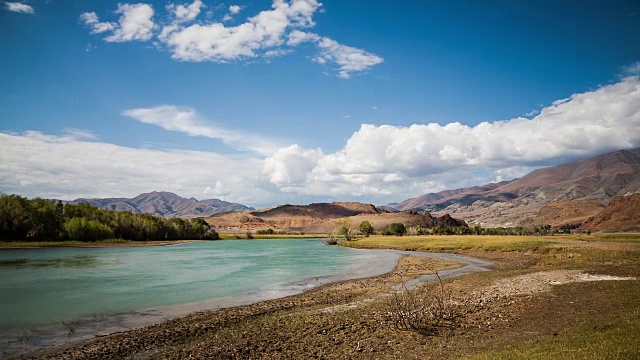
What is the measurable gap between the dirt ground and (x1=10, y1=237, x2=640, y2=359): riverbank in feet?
0.15

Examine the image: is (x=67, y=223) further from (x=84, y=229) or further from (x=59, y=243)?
(x=59, y=243)

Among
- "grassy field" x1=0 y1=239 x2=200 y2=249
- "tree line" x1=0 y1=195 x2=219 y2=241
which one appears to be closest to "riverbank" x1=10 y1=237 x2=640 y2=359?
"grassy field" x1=0 y1=239 x2=200 y2=249

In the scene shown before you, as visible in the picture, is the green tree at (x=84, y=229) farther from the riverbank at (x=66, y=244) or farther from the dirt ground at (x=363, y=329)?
the dirt ground at (x=363, y=329)

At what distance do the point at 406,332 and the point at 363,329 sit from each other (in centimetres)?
226

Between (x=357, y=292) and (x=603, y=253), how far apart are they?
38.9 metres

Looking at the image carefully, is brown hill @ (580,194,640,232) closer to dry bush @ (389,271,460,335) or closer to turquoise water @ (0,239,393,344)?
turquoise water @ (0,239,393,344)

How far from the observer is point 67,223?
116 meters

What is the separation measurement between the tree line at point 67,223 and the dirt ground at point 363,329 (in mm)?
103018

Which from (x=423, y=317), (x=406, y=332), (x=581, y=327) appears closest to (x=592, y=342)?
(x=581, y=327)

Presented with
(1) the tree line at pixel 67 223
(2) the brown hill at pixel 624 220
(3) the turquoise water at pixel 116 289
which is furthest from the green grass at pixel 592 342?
(2) the brown hill at pixel 624 220

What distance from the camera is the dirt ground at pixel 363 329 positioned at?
53.7 ft

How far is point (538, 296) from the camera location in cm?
2500

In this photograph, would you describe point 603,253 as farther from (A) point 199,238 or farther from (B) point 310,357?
(A) point 199,238

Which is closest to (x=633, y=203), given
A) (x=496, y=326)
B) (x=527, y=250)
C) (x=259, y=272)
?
(x=527, y=250)
